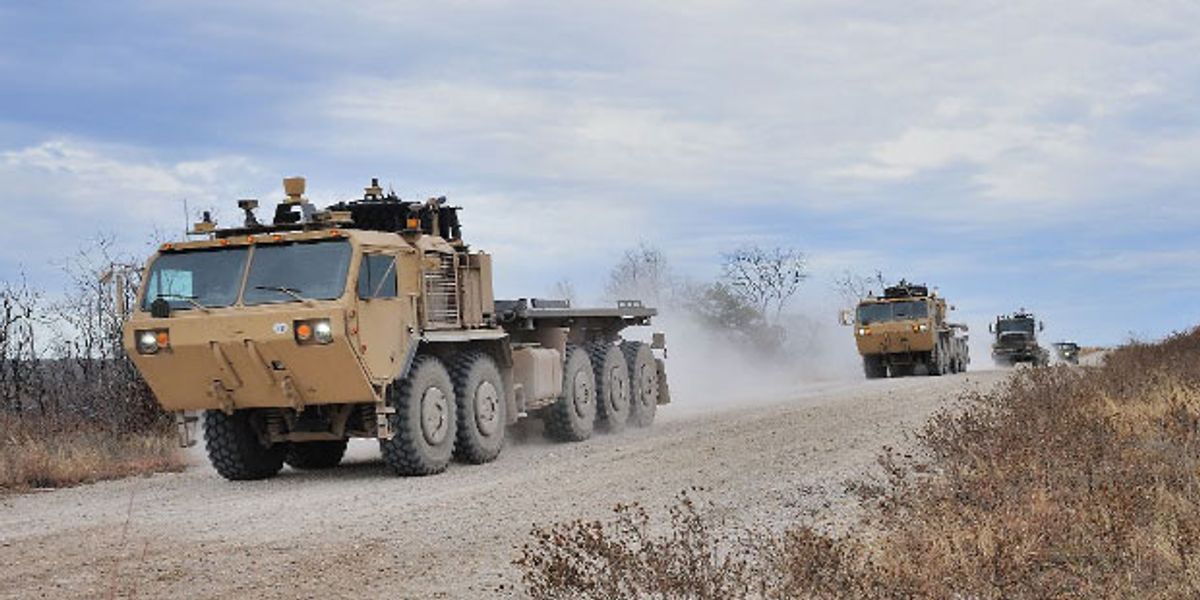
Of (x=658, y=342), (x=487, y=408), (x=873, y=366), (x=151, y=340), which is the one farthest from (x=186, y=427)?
(x=873, y=366)

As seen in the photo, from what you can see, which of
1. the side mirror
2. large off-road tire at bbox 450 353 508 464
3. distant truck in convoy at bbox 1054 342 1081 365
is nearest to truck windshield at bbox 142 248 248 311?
large off-road tire at bbox 450 353 508 464

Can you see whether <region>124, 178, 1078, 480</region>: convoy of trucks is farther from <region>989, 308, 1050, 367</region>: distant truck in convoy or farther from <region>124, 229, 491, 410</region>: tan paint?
<region>989, 308, 1050, 367</region>: distant truck in convoy

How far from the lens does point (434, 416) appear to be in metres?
13.9

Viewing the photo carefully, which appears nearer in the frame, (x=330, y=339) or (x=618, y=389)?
(x=330, y=339)

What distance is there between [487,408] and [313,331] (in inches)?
120

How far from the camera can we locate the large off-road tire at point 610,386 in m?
18.8

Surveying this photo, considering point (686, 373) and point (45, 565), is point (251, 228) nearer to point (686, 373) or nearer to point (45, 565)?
point (45, 565)

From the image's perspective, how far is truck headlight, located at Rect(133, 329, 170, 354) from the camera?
13.0 meters

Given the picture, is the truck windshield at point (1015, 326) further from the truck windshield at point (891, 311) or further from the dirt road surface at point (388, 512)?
the dirt road surface at point (388, 512)

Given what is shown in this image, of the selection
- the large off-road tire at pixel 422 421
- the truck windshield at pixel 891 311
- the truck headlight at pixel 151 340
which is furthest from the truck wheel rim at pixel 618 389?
the truck windshield at pixel 891 311

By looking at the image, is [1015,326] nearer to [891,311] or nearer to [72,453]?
[891,311]

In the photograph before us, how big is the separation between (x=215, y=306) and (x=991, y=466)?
7657 millimetres

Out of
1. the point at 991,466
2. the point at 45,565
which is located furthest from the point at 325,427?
the point at 991,466

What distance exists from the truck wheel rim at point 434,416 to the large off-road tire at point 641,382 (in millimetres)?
6267
